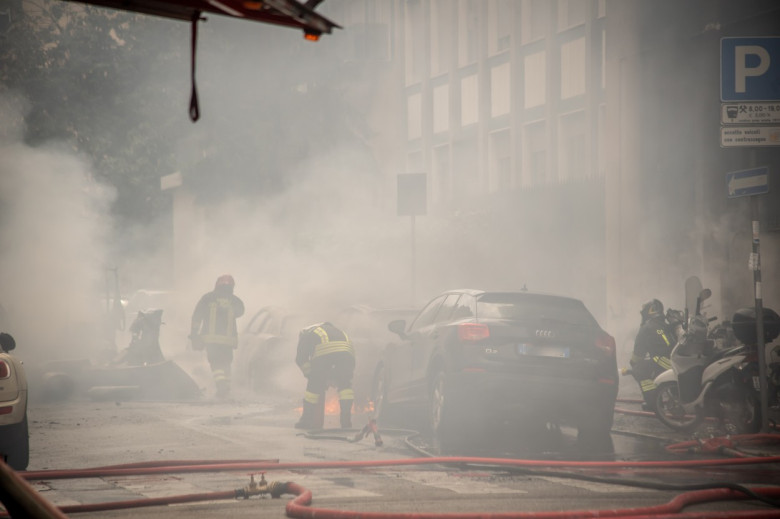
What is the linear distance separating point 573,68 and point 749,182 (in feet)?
56.5

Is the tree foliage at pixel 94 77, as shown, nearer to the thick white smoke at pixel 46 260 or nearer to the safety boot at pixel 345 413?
the thick white smoke at pixel 46 260

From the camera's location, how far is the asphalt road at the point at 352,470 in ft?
25.6

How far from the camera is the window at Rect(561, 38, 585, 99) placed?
28109 millimetres

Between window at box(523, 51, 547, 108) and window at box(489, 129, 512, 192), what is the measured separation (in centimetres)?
139

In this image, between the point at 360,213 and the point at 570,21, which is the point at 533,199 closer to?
the point at 570,21

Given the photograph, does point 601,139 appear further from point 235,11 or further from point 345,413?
point 235,11

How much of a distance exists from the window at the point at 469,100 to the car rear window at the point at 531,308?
22.2 meters

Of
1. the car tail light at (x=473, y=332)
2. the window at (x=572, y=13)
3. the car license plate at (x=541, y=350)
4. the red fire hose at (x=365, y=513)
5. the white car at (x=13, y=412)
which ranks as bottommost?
the red fire hose at (x=365, y=513)

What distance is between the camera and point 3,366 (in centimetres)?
950

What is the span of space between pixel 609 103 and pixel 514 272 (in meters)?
4.94


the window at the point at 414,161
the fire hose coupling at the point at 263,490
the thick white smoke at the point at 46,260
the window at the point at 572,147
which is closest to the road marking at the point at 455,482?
the fire hose coupling at the point at 263,490

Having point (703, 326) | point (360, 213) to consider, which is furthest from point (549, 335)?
point (360, 213)

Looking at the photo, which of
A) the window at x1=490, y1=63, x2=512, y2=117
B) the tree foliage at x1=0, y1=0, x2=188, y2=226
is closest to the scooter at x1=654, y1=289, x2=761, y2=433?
the window at x1=490, y1=63, x2=512, y2=117

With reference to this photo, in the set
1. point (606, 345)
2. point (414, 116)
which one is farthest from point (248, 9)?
point (414, 116)
